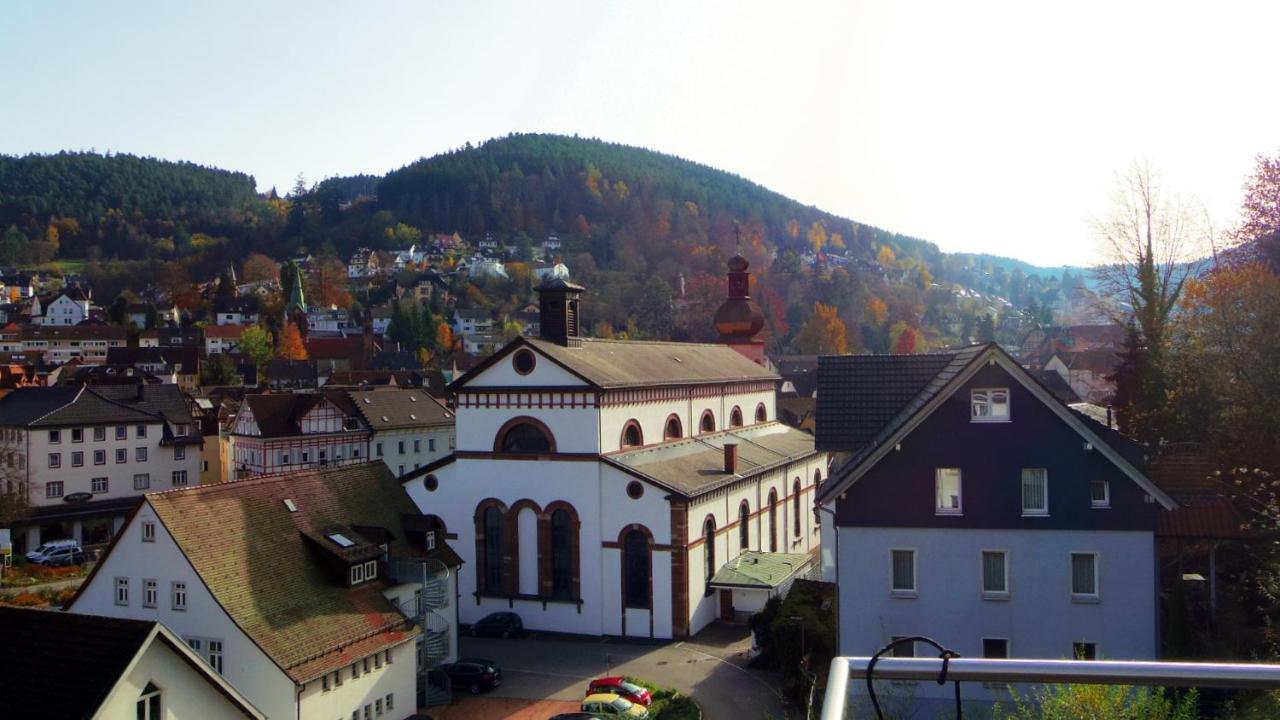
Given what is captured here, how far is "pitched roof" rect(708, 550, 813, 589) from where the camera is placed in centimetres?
3275

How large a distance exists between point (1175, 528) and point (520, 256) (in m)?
164

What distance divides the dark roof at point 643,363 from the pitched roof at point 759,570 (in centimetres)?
714

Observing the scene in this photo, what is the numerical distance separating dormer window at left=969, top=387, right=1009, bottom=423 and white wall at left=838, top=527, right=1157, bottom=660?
2.29 metres

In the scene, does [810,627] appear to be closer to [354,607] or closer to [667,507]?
[667,507]

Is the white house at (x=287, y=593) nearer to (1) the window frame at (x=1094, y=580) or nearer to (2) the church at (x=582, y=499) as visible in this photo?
(2) the church at (x=582, y=499)

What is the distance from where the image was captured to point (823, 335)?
125 metres

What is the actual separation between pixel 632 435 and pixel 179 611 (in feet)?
54.3

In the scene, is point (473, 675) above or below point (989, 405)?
below

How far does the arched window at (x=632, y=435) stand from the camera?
35.0 meters

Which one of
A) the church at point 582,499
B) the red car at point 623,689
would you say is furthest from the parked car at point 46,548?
the red car at point 623,689

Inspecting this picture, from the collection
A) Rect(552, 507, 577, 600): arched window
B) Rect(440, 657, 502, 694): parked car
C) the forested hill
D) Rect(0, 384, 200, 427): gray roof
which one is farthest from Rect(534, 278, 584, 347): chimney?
the forested hill

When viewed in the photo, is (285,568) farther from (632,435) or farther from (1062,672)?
(1062,672)

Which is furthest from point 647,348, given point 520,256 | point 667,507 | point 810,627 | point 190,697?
point 520,256

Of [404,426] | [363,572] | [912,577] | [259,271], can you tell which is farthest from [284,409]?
[259,271]
